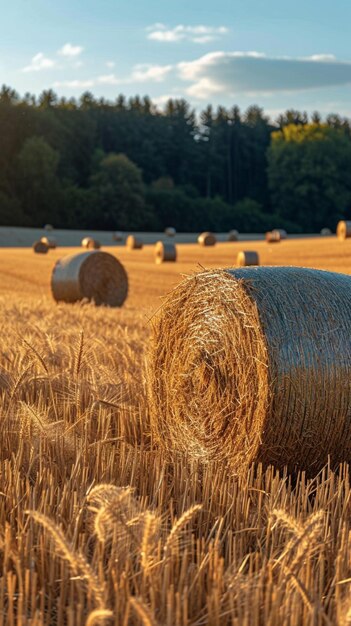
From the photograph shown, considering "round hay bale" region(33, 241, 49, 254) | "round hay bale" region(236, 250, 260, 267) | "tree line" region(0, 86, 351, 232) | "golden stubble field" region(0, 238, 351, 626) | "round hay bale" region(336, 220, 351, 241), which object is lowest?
"golden stubble field" region(0, 238, 351, 626)

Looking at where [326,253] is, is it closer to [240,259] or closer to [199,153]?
[240,259]

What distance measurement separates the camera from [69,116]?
87375 millimetres

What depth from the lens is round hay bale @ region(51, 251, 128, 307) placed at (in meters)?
19.2

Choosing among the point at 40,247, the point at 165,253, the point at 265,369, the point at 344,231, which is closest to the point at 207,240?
the point at 40,247

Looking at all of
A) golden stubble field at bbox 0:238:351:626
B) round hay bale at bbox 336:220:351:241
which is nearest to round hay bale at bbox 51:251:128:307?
golden stubble field at bbox 0:238:351:626

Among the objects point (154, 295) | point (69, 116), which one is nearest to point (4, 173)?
point (69, 116)

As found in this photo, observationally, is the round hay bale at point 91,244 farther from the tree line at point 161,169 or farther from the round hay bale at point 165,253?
the tree line at point 161,169

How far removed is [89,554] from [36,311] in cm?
1077

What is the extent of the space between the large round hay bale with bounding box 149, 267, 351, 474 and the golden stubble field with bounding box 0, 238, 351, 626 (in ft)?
0.75

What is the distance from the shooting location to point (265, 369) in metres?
4.72

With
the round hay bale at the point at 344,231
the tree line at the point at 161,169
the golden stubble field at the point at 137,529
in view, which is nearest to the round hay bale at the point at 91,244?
the round hay bale at the point at 344,231

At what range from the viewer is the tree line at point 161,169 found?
7512 centimetres

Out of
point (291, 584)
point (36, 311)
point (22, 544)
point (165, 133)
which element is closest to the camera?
point (291, 584)

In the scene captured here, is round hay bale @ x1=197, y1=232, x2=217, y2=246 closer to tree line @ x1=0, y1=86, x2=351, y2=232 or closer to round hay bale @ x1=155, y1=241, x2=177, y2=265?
round hay bale @ x1=155, y1=241, x2=177, y2=265
